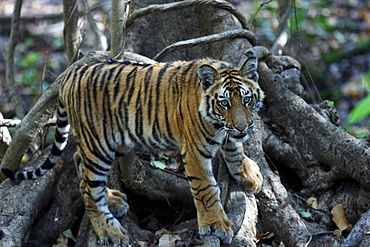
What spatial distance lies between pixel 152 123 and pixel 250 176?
3.14 feet

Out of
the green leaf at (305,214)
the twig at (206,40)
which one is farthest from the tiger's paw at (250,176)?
the twig at (206,40)

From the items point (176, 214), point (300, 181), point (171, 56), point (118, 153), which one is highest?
point (171, 56)

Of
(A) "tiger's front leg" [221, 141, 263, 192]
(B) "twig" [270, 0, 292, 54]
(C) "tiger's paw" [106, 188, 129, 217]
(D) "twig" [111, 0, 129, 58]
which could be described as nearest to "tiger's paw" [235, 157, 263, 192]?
(A) "tiger's front leg" [221, 141, 263, 192]

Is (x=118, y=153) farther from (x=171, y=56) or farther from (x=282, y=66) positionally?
(x=282, y=66)

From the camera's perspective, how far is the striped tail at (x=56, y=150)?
167 inches

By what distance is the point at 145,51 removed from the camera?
5414mm

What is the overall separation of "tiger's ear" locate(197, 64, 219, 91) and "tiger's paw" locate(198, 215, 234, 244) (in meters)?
1.05

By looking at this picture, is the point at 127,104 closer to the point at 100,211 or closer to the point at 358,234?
the point at 100,211

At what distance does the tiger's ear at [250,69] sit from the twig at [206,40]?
3.73 feet

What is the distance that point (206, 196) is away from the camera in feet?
12.0

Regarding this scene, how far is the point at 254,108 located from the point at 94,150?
56.4 inches

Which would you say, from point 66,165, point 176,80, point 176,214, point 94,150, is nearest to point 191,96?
point 176,80

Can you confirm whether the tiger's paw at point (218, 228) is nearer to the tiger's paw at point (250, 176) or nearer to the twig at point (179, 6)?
the tiger's paw at point (250, 176)

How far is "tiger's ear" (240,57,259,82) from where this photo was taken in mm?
3482
